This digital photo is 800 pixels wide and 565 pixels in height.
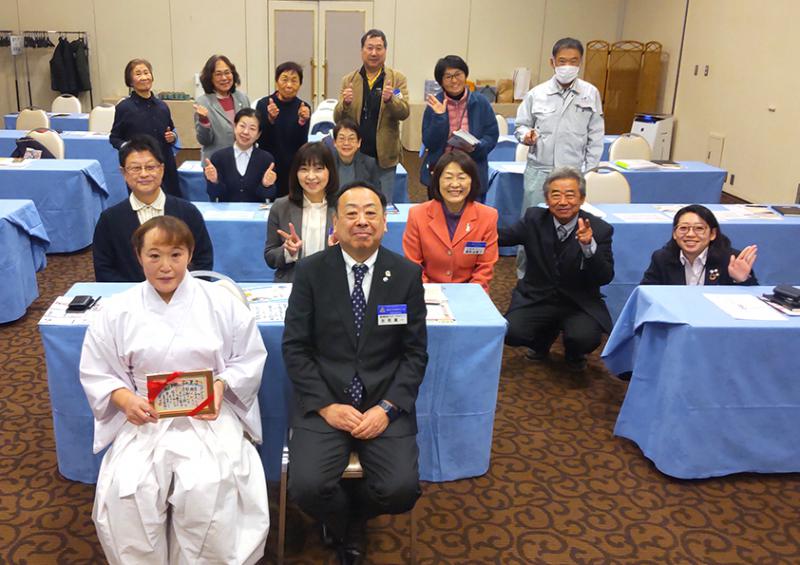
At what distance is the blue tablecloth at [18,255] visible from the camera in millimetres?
4121

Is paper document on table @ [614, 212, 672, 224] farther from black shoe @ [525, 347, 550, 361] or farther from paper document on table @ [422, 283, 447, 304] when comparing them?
paper document on table @ [422, 283, 447, 304]

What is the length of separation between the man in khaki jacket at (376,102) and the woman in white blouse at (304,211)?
1.39 metres

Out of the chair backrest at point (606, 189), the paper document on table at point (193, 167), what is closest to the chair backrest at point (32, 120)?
the paper document on table at point (193, 167)

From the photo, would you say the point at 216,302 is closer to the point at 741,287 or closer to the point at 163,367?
the point at 163,367

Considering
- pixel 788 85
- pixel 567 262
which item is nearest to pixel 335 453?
pixel 567 262

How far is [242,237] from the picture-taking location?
4.20 meters

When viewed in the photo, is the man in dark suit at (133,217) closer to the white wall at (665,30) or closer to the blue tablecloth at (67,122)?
the blue tablecloth at (67,122)

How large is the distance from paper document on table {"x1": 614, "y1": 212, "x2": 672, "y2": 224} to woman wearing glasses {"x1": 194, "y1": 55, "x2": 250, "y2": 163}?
262 cm

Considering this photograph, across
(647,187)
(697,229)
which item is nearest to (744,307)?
(697,229)

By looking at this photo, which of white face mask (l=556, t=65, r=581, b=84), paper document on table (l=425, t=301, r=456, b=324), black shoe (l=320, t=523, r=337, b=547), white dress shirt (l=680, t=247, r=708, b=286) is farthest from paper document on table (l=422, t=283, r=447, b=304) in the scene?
white face mask (l=556, t=65, r=581, b=84)

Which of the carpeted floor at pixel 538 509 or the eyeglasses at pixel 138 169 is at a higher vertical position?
the eyeglasses at pixel 138 169

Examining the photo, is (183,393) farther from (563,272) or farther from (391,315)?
(563,272)

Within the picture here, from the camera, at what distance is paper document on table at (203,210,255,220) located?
4.18m

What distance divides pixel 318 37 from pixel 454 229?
27.2ft
